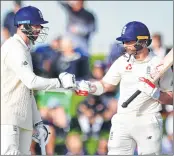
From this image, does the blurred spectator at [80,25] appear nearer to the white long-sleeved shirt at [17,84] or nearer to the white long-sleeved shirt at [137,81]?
the white long-sleeved shirt at [137,81]

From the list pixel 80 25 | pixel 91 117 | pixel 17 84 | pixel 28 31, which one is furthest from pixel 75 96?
pixel 17 84

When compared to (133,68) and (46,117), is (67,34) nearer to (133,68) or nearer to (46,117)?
(46,117)

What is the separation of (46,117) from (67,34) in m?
1.02

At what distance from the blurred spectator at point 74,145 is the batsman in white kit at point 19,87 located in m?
2.76

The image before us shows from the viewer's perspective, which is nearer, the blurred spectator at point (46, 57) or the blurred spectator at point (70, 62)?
the blurred spectator at point (70, 62)

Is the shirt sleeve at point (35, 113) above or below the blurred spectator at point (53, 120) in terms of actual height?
above

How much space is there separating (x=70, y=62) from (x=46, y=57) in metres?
0.32

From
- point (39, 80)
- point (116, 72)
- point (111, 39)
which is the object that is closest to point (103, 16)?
point (111, 39)

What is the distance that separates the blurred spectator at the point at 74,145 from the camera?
1063cm

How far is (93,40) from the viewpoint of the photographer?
10.9 metres

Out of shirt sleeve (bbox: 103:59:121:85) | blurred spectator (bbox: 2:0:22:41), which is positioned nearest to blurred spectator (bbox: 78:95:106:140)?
blurred spectator (bbox: 2:0:22:41)

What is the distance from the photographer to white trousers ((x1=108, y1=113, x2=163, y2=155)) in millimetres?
8188

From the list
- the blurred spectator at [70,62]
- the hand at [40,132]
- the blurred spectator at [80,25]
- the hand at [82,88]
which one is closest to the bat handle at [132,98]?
the hand at [82,88]

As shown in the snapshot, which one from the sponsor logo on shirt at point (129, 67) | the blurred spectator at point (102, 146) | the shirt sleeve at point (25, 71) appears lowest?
the blurred spectator at point (102, 146)
